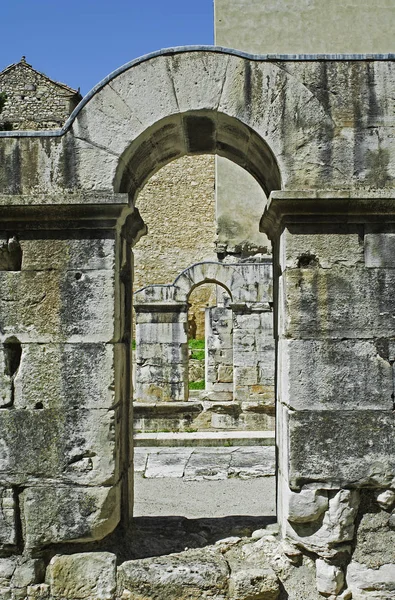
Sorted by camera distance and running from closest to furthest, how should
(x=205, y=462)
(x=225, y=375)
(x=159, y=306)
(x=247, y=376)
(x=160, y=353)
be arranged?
(x=205, y=462) < (x=247, y=376) < (x=160, y=353) < (x=159, y=306) < (x=225, y=375)

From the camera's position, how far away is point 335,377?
150 inches

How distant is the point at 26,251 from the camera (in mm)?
3918

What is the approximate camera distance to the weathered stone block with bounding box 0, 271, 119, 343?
385 centimetres

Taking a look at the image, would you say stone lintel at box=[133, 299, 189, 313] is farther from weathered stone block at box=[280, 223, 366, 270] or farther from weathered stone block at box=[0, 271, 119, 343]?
weathered stone block at box=[280, 223, 366, 270]

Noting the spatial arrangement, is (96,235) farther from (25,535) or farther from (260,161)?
(25,535)

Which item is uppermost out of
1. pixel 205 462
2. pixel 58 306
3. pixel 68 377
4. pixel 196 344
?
pixel 58 306

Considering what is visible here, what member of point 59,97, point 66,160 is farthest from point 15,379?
point 59,97

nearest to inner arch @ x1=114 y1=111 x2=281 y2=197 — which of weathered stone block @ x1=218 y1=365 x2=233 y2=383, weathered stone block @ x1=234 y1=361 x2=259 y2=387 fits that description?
weathered stone block @ x1=234 y1=361 x2=259 y2=387

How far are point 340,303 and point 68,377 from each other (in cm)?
178

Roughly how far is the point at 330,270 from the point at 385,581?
6.44 feet

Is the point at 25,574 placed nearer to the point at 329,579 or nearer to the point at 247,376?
the point at 329,579

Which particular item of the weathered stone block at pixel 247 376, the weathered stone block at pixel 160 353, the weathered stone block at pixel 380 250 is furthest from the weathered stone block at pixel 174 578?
the weathered stone block at pixel 160 353

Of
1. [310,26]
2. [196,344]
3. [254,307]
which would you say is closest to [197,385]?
[196,344]

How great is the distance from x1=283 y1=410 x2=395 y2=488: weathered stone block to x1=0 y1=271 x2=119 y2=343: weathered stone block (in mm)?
1366
